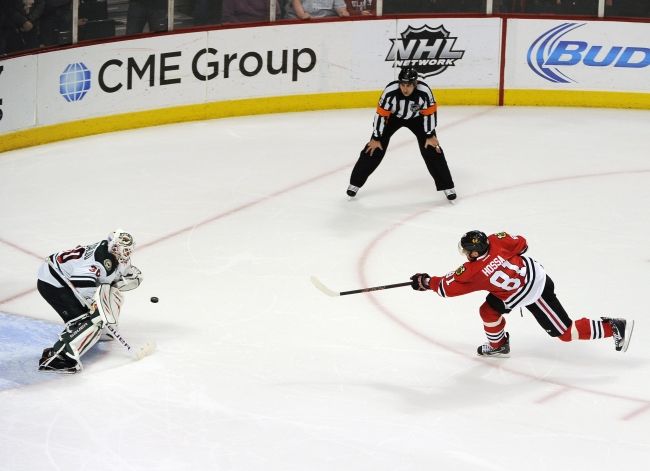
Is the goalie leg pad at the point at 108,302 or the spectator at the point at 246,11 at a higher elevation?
the spectator at the point at 246,11

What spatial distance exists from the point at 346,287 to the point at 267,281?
474 mm

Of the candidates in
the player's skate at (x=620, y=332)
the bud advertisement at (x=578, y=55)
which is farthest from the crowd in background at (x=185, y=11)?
the player's skate at (x=620, y=332)

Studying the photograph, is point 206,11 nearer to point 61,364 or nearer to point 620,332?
point 61,364

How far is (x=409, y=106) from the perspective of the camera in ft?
30.3

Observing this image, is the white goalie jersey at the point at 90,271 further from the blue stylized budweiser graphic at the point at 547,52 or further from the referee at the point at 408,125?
the blue stylized budweiser graphic at the point at 547,52

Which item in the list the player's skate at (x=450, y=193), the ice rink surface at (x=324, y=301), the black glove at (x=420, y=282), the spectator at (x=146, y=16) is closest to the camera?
the ice rink surface at (x=324, y=301)

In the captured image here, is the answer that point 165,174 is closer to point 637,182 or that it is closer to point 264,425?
point 637,182

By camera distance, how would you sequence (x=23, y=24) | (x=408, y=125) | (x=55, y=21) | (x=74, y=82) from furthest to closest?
(x=74, y=82)
(x=55, y=21)
(x=23, y=24)
(x=408, y=125)

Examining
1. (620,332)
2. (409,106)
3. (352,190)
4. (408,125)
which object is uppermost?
(409,106)

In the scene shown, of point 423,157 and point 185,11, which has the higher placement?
point 185,11

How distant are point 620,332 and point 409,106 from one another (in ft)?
9.14

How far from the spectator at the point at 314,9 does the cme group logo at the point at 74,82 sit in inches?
70.5

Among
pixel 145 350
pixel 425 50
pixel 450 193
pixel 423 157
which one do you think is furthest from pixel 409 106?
pixel 145 350

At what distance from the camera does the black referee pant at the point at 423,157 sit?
9383 mm
